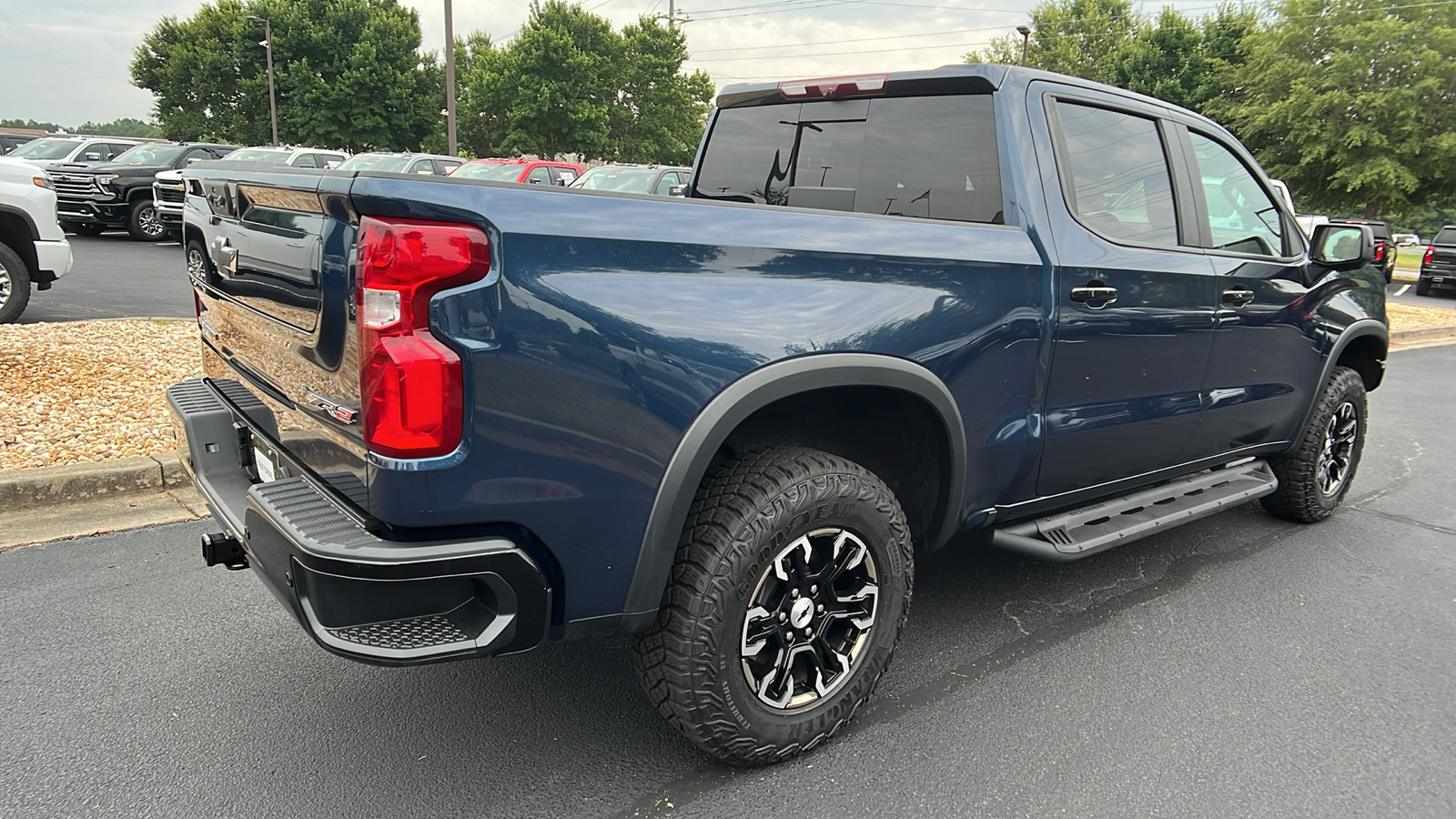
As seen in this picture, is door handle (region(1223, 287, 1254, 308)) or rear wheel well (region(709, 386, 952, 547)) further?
door handle (region(1223, 287, 1254, 308))

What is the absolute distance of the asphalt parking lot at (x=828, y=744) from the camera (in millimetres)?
2342

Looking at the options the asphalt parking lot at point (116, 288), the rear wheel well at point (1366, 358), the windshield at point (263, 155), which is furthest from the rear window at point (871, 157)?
the windshield at point (263, 155)

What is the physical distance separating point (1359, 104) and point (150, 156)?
29.0m

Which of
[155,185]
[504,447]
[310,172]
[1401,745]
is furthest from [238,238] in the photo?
[155,185]

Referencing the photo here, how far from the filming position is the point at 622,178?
14.6m

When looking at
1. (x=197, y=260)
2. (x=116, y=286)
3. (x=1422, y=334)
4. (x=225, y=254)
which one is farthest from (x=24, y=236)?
(x=1422, y=334)

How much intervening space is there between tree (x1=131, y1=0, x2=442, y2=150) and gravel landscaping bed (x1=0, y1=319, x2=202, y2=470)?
44.5 m

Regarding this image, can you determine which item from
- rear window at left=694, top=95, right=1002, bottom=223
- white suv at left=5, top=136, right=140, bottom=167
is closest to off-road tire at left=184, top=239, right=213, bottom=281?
rear window at left=694, top=95, right=1002, bottom=223

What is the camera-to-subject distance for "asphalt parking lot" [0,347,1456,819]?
2342mm

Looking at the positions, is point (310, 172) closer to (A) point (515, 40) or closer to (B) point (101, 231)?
(B) point (101, 231)

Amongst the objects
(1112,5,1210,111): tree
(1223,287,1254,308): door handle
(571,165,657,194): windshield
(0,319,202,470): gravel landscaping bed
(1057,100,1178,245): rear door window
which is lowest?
(0,319,202,470): gravel landscaping bed

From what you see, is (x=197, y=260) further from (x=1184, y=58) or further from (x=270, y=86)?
(x=270, y=86)

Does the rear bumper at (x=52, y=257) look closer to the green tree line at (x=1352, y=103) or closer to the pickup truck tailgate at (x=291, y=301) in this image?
the pickup truck tailgate at (x=291, y=301)

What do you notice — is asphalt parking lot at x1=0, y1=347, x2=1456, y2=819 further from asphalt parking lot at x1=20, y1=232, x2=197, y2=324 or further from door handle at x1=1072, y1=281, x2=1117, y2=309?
asphalt parking lot at x1=20, y1=232, x2=197, y2=324
